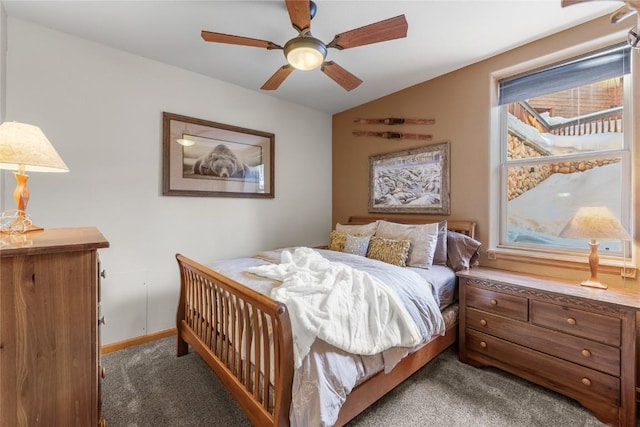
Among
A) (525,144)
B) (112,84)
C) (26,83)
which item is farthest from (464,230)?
(26,83)

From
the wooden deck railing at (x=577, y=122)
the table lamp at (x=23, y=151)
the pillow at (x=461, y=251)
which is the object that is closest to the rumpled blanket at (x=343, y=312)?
the pillow at (x=461, y=251)

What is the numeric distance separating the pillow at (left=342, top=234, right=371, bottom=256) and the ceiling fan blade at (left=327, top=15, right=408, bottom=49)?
1763 mm

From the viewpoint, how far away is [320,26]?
7.23ft

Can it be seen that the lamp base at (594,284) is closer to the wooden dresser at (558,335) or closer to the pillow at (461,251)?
the wooden dresser at (558,335)

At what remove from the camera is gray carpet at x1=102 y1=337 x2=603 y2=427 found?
1698 mm

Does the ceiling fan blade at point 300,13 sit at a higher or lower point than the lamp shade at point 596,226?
higher

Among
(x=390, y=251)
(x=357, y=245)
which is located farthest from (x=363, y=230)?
(x=390, y=251)

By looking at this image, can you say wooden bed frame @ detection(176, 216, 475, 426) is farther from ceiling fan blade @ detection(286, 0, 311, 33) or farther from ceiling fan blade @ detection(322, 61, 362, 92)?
ceiling fan blade @ detection(322, 61, 362, 92)

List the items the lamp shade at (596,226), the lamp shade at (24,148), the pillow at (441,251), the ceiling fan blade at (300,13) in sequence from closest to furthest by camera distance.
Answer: the lamp shade at (24,148) < the ceiling fan blade at (300,13) < the lamp shade at (596,226) < the pillow at (441,251)

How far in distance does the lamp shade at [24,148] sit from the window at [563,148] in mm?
3446

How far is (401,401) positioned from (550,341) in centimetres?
111

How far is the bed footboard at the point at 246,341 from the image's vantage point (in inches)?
49.6

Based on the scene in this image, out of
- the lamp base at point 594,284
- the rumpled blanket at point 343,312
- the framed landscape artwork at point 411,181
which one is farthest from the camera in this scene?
the framed landscape artwork at point 411,181

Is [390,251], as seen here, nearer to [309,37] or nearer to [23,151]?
[309,37]
